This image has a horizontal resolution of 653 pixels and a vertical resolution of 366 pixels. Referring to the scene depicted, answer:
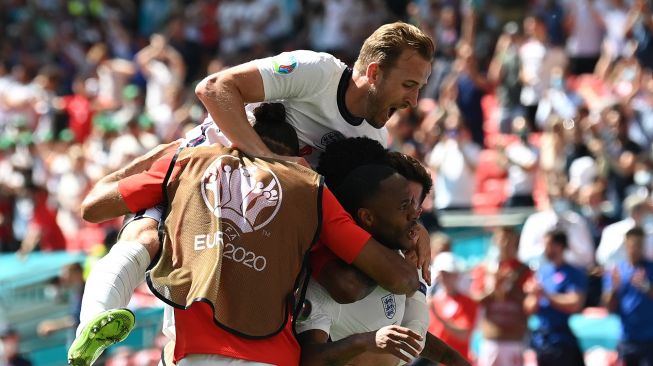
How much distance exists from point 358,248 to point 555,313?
482 centimetres

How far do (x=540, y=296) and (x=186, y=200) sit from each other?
16.4 feet

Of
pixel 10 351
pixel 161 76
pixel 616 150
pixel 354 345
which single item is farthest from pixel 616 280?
pixel 161 76

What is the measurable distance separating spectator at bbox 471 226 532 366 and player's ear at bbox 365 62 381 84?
4184mm

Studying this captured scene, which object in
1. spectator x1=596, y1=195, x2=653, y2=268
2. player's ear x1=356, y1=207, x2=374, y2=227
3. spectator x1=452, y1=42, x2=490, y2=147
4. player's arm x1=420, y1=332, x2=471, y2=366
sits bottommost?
spectator x1=452, y1=42, x2=490, y2=147

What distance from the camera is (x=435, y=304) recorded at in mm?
9656

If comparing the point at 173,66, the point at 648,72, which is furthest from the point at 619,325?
the point at 173,66

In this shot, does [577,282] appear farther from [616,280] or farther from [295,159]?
[295,159]

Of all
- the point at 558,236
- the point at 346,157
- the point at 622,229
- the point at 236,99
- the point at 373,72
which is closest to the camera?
the point at 236,99

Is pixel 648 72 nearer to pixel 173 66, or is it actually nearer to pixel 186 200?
pixel 173 66

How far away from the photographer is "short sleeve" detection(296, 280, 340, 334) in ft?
16.1

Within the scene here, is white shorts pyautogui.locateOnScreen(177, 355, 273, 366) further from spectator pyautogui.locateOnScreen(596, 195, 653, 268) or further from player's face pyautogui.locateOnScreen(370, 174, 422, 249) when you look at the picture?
spectator pyautogui.locateOnScreen(596, 195, 653, 268)

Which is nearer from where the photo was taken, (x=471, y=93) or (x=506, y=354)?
(x=506, y=354)

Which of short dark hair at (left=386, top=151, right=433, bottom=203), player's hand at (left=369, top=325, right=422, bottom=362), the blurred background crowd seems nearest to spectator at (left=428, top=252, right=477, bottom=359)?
the blurred background crowd

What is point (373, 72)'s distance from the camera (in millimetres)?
5250
